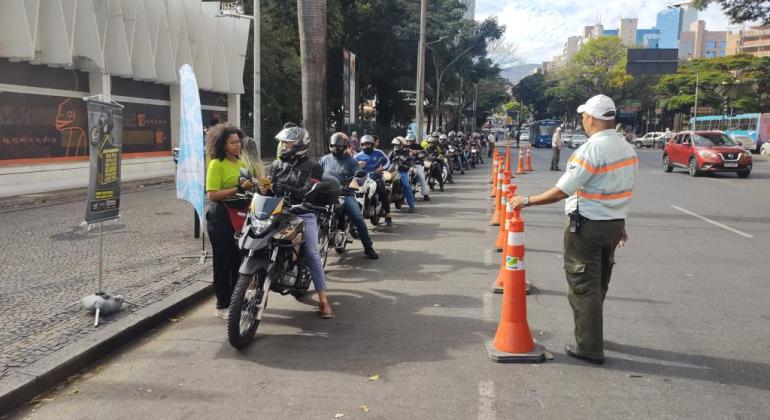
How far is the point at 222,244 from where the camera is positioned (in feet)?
18.2

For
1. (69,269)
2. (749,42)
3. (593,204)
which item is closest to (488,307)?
(593,204)

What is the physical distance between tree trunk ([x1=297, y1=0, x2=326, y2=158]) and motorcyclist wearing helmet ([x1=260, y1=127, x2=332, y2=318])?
252 inches

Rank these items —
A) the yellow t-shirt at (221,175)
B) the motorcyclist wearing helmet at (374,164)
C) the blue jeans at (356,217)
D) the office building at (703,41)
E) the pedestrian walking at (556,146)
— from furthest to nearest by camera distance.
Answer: the office building at (703,41) < the pedestrian walking at (556,146) < the motorcyclist wearing helmet at (374,164) < the blue jeans at (356,217) < the yellow t-shirt at (221,175)

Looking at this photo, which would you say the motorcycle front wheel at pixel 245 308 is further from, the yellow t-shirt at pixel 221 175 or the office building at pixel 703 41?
the office building at pixel 703 41

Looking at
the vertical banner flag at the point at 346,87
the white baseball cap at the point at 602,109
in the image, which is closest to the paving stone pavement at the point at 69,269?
the white baseball cap at the point at 602,109

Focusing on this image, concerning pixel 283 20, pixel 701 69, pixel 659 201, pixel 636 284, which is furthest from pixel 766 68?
pixel 636 284

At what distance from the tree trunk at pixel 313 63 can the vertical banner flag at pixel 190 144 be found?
4980 millimetres

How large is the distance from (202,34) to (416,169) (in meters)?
11.9

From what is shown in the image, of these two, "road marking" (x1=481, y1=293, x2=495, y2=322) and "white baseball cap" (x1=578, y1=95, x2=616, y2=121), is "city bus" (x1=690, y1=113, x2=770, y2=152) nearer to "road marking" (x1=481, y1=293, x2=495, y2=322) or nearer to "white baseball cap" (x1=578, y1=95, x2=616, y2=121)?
"road marking" (x1=481, y1=293, x2=495, y2=322)

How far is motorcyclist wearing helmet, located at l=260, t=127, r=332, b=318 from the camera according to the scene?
18.9 ft

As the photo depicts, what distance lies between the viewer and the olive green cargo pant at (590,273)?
448 cm

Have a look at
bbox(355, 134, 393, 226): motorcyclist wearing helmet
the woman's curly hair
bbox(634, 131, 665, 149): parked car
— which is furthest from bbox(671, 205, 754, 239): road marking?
bbox(634, 131, 665, 149): parked car

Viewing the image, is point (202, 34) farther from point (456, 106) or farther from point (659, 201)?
point (456, 106)

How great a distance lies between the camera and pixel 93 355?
15.3 feet
